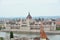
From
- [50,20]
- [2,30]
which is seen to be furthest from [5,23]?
[50,20]

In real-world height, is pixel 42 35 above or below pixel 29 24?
below

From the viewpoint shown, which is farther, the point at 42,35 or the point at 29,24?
the point at 29,24

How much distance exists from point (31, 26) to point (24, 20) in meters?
0.16

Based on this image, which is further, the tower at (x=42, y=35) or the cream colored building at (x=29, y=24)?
the cream colored building at (x=29, y=24)

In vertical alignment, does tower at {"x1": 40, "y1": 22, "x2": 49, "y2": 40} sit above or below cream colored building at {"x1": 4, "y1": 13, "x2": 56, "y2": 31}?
below

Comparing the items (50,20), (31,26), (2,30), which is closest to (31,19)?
(31,26)

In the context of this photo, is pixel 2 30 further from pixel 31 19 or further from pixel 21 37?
pixel 31 19

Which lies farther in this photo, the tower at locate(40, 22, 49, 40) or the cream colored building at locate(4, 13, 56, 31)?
the cream colored building at locate(4, 13, 56, 31)

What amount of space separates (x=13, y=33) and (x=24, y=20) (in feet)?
0.96

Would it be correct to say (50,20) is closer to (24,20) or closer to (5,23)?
(24,20)

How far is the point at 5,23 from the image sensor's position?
3004mm

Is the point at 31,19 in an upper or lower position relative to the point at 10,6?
lower

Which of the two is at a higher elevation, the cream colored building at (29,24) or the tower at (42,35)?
the cream colored building at (29,24)

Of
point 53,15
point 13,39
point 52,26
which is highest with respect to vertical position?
point 53,15
